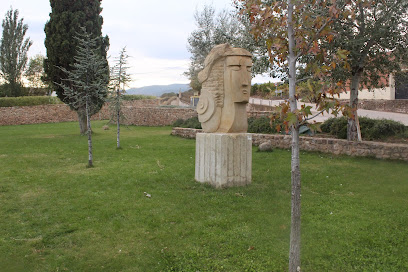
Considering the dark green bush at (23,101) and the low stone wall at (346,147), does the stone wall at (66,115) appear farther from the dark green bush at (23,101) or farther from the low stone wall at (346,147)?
the low stone wall at (346,147)

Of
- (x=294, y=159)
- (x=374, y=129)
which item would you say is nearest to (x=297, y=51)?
(x=294, y=159)

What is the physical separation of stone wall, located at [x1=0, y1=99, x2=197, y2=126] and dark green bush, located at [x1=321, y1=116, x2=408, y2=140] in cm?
1223

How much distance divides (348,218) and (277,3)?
3.84m

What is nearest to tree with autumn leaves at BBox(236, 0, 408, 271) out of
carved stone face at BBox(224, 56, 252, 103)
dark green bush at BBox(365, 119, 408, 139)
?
carved stone face at BBox(224, 56, 252, 103)

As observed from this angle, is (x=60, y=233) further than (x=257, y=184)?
No

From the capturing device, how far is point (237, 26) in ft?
83.3

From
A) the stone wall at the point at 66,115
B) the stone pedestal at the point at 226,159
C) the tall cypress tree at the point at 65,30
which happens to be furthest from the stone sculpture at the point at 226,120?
the stone wall at the point at 66,115

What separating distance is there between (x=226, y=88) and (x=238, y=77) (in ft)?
1.23

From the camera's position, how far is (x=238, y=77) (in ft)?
25.0

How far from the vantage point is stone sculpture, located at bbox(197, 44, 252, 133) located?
7.61 metres

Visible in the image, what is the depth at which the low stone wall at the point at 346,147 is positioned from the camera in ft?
35.2

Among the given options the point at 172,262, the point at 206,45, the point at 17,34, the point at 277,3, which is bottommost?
the point at 172,262

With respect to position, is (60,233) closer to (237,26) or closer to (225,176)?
(225,176)

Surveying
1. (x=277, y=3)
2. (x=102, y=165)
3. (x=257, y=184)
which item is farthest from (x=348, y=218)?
(x=102, y=165)
